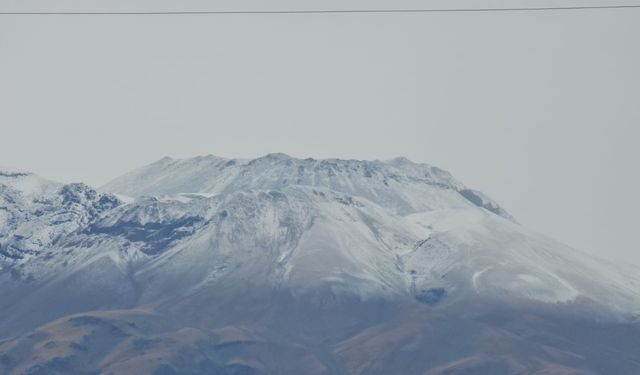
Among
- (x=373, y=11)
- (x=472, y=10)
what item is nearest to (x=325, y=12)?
(x=373, y=11)

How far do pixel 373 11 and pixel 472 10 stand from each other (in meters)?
8.29

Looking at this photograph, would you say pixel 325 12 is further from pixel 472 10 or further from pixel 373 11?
pixel 472 10

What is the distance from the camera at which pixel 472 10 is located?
10431 cm

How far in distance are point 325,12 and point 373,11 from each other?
423 cm

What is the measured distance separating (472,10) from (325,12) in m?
11.9

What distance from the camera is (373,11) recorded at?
107m
